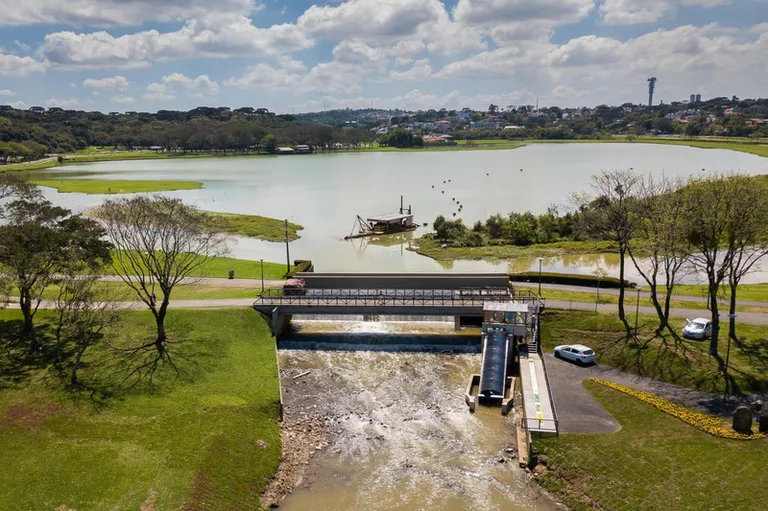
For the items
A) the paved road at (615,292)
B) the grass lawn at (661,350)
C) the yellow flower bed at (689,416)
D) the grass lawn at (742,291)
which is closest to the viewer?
the yellow flower bed at (689,416)

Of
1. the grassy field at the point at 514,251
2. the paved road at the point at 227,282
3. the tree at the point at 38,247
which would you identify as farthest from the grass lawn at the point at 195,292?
the grassy field at the point at 514,251

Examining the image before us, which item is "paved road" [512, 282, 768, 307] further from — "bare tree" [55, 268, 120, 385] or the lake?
"bare tree" [55, 268, 120, 385]

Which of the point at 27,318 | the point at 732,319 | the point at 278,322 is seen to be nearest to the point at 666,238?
the point at 732,319

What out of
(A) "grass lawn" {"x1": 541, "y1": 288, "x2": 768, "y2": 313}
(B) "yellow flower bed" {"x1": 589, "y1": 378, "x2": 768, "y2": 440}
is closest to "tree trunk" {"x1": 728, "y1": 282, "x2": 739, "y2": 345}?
(A) "grass lawn" {"x1": 541, "y1": 288, "x2": 768, "y2": 313}

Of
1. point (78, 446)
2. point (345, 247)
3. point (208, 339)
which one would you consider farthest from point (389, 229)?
point (78, 446)

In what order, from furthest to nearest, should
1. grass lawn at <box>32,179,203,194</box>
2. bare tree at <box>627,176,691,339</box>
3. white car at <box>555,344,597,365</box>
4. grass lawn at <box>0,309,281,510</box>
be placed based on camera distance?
grass lawn at <box>32,179,203,194</box>
bare tree at <box>627,176,691,339</box>
white car at <box>555,344,597,365</box>
grass lawn at <box>0,309,281,510</box>

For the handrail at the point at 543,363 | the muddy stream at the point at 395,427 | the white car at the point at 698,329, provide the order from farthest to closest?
the white car at the point at 698,329
the handrail at the point at 543,363
the muddy stream at the point at 395,427

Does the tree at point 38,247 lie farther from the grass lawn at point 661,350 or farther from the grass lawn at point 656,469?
the grass lawn at point 661,350
